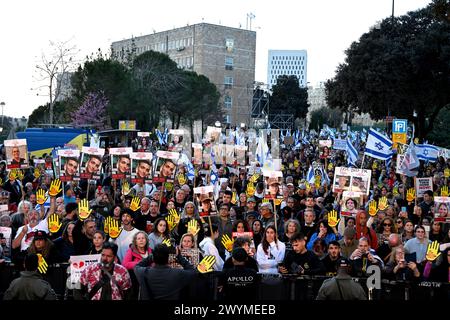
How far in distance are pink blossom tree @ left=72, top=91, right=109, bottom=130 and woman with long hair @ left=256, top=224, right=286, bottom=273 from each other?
168 ft

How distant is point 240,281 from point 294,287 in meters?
1.49

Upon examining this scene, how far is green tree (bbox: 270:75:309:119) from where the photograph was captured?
97.5 m

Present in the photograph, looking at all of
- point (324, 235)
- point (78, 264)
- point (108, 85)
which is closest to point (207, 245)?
point (324, 235)

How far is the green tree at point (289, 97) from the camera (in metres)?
97.5

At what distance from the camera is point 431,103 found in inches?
1633

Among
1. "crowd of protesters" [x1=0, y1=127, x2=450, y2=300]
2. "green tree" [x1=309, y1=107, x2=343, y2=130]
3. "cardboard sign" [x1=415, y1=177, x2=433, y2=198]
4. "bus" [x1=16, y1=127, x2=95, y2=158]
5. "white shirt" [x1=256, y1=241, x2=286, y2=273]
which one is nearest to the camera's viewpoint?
"crowd of protesters" [x1=0, y1=127, x2=450, y2=300]

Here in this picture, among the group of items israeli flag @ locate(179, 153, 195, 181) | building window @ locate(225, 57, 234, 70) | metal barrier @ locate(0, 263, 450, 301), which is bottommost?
metal barrier @ locate(0, 263, 450, 301)

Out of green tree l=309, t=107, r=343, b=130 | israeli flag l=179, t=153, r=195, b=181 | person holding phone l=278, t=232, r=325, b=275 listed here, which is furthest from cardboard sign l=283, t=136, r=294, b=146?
green tree l=309, t=107, r=343, b=130

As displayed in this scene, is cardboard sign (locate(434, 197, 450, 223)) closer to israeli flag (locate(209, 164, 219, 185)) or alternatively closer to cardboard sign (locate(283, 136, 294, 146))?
israeli flag (locate(209, 164, 219, 185))

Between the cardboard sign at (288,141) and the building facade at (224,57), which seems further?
the building facade at (224,57)

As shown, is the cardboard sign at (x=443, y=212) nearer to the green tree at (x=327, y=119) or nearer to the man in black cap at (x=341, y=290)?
the man in black cap at (x=341, y=290)

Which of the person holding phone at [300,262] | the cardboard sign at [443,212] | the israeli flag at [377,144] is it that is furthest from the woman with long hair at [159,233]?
the israeli flag at [377,144]

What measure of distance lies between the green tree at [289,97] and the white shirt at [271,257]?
87723 mm
